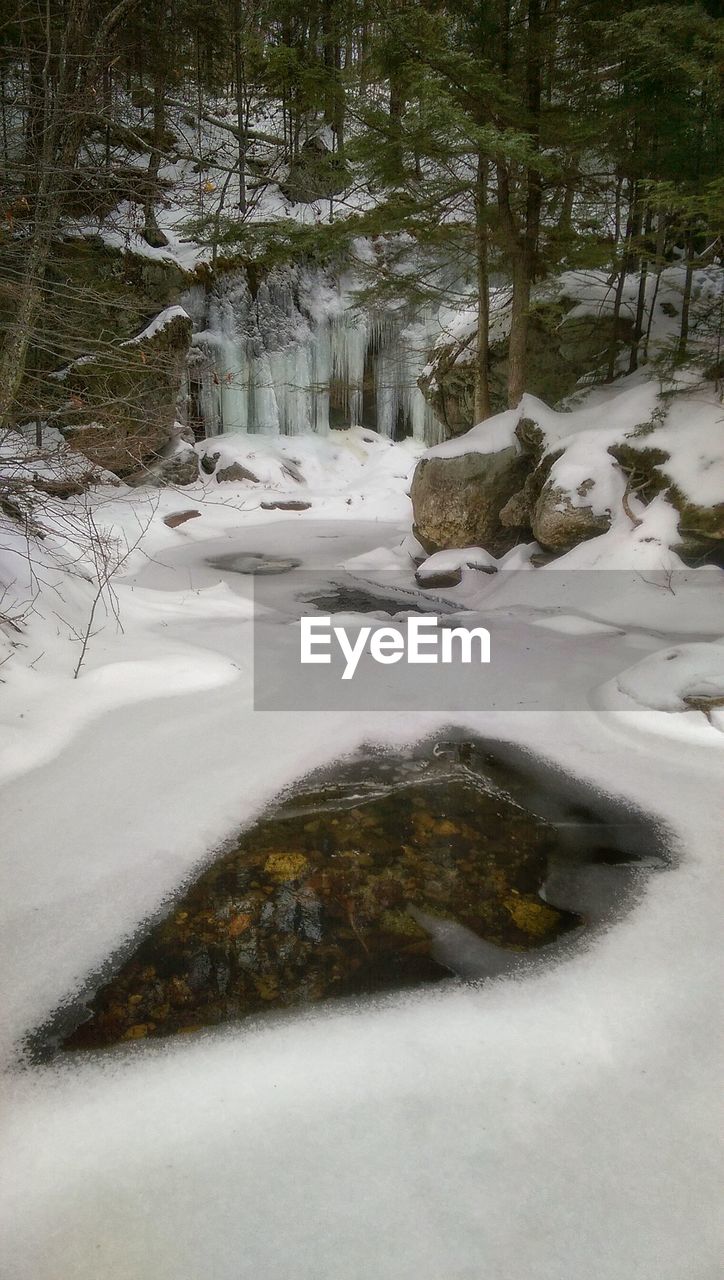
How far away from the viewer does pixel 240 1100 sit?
1.96 m

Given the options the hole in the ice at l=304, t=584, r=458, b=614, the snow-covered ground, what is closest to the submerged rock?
the snow-covered ground

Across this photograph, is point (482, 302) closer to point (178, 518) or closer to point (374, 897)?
point (178, 518)

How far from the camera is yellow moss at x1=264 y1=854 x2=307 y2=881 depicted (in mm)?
3000

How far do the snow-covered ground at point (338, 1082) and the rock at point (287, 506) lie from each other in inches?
451

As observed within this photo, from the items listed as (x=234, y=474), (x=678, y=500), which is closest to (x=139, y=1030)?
(x=678, y=500)

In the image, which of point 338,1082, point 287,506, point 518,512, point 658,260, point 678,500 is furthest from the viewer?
point 287,506

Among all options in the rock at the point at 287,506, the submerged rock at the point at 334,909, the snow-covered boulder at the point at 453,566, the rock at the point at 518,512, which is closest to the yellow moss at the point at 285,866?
the submerged rock at the point at 334,909

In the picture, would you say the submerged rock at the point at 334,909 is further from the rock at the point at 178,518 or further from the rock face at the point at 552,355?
the rock at the point at 178,518

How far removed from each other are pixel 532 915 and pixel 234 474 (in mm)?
14640

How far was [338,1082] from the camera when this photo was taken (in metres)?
2.03

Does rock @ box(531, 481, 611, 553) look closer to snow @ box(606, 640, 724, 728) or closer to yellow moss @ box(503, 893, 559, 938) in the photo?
snow @ box(606, 640, 724, 728)

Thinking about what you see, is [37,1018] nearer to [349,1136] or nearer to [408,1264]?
[349,1136]

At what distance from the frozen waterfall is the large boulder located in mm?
8064

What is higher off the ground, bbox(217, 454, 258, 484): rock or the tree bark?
the tree bark
